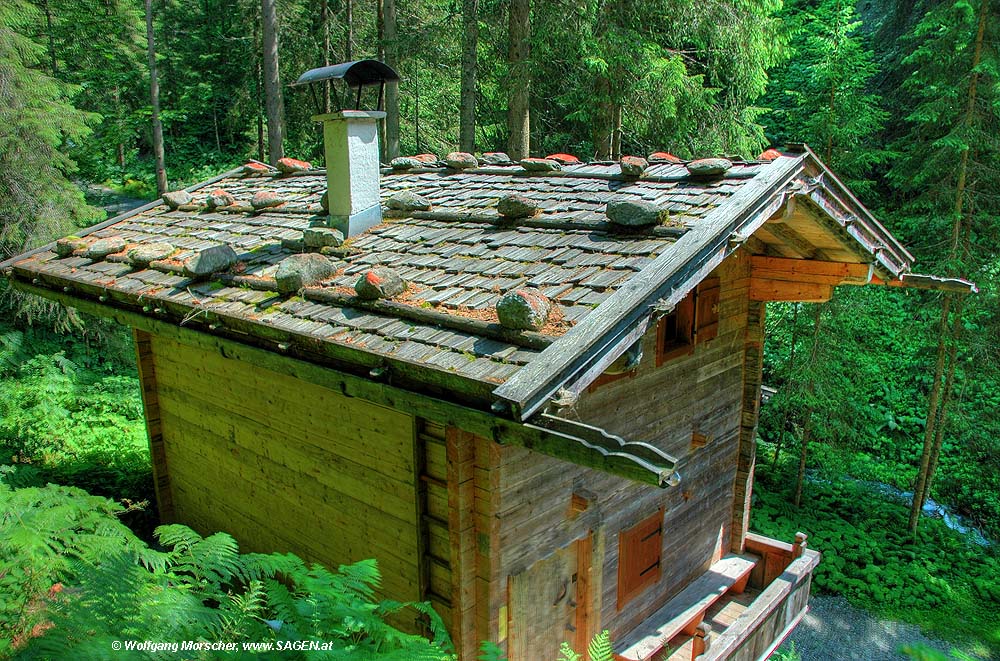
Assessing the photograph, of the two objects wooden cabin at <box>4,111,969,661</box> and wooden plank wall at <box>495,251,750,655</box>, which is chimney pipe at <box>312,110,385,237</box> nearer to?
wooden cabin at <box>4,111,969,661</box>

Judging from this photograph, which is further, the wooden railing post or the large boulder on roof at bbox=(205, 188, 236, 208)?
the large boulder on roof at bbox=(205, 188, 236, 208)

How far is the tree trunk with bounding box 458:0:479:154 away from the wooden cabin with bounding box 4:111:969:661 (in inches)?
334

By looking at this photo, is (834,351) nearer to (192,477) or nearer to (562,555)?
(562,555)

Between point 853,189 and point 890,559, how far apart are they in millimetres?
8359

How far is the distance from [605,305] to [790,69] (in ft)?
86.3

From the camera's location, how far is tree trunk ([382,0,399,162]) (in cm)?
1789

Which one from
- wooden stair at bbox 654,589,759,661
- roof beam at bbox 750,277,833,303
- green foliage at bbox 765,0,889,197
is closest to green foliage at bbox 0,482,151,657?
wooden stair at bbox 654,589,759,661

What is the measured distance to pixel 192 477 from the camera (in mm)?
7703

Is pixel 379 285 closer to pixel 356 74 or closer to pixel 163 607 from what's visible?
pixel 163 607

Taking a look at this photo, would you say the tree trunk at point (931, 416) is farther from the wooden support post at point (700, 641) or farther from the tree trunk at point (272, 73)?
the tree trunk at point (272, 73)

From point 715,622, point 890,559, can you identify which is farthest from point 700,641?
point 890,559

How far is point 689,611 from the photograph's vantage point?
7195 millimetres

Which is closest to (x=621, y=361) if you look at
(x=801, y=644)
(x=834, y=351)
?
(x=801, y=644)

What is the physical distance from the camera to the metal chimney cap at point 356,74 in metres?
6.88
